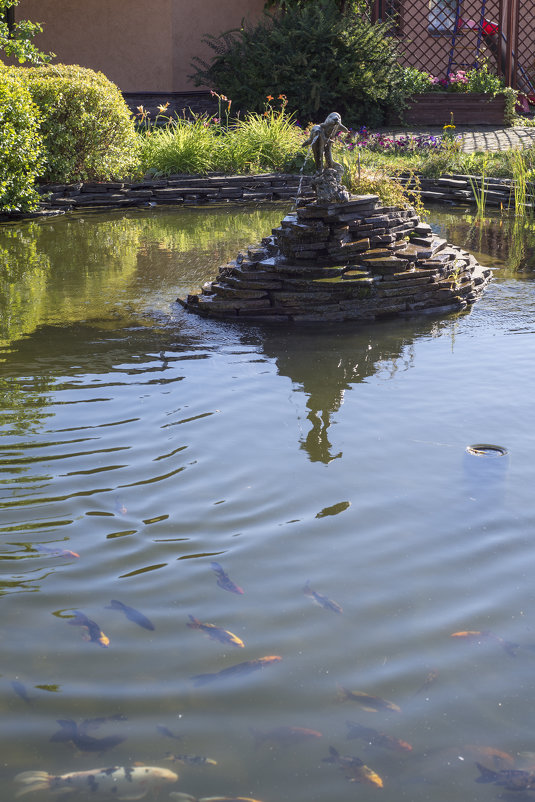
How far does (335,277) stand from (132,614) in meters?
4.61

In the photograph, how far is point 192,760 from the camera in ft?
7.97

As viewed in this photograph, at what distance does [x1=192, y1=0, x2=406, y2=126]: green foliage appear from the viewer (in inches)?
669

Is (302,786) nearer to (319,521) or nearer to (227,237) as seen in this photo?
(319,521)

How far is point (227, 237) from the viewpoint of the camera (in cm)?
1080

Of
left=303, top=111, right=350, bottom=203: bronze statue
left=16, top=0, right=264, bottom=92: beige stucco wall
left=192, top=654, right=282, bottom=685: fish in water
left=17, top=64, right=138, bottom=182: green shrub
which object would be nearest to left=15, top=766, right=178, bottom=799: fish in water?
left=192, top=654, right=282, bottom=685: fish in water

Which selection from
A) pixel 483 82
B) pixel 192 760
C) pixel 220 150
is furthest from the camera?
pixel 483 82

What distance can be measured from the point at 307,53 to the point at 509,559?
15734 millimetres

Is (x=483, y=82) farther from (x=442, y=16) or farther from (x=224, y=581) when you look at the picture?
(x=224, y=581)

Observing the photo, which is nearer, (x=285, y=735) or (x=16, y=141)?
(x=285, y=735)

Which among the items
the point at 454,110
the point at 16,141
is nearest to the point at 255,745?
the point at 16,141

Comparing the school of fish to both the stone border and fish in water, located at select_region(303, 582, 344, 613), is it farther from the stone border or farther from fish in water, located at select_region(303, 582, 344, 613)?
the stone border

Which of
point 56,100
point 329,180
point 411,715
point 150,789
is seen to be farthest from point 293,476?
point 56,100

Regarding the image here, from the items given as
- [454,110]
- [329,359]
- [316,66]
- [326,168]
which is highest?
[316,66]

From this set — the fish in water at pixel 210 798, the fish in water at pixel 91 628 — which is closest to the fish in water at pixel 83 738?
the fish in water at pixel 210 798
